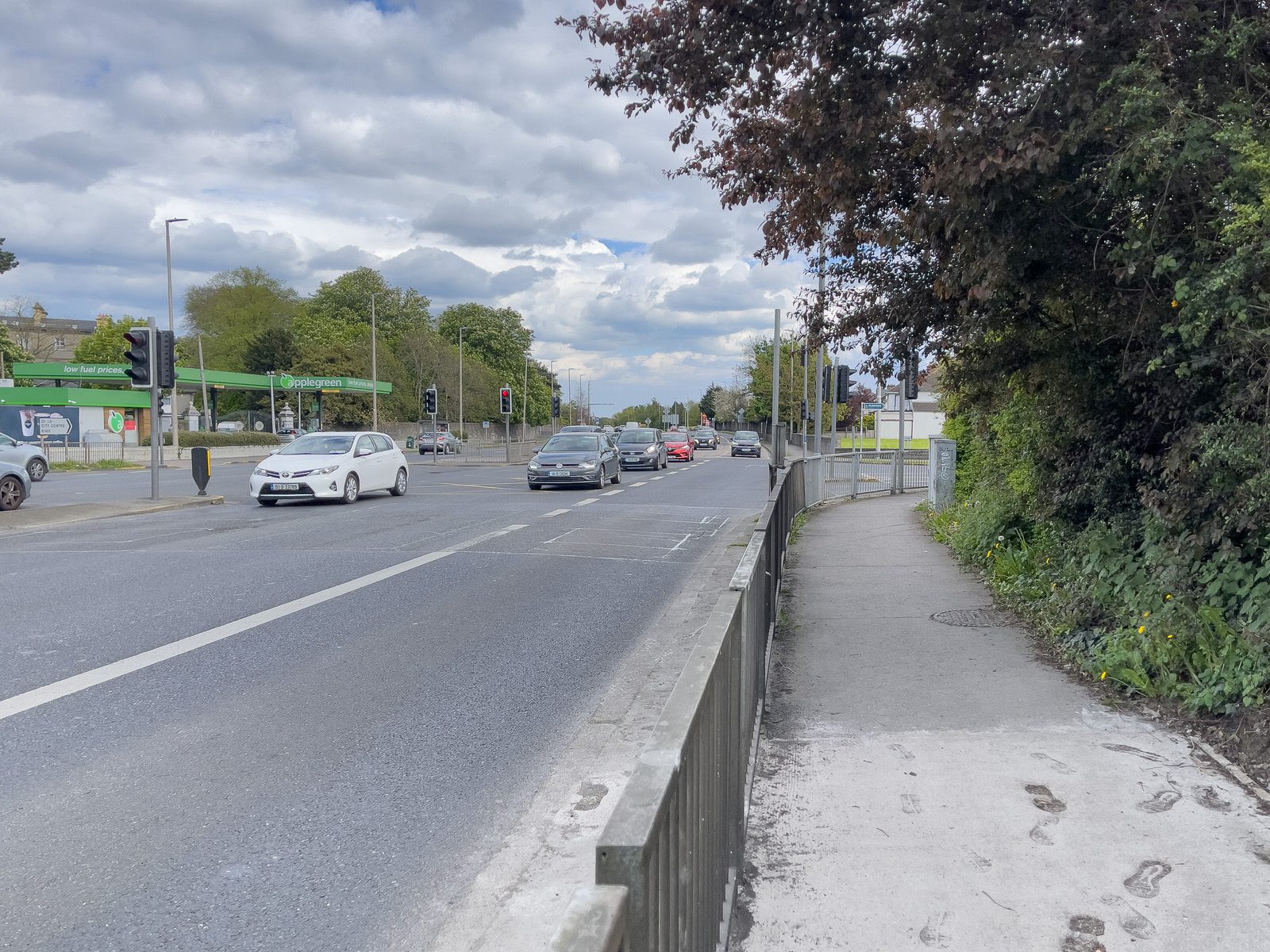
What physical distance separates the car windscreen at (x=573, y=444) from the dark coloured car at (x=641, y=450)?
10315 mm

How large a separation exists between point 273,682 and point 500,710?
1.57 m

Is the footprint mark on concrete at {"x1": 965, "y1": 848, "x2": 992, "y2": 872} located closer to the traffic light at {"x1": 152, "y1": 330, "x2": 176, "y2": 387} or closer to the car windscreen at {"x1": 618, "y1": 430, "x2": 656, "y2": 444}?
the traffic light at {"x1": 152, "y1": 330, "x2": 176, "y2": 387}

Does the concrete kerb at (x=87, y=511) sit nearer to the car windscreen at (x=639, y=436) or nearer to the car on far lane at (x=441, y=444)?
the car windscreen at (x=639, y=436)

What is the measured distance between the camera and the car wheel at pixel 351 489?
68.2 ft

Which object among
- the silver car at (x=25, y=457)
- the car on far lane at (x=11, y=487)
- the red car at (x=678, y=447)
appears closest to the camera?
the car on far lane at (x=11, y=487)

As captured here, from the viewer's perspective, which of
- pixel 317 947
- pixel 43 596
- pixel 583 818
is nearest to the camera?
pixel 317 947

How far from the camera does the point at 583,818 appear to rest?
4.59 m

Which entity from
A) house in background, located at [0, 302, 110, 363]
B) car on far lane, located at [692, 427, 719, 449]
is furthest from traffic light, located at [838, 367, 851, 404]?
house in background, located at [0, 302, 110, 363]

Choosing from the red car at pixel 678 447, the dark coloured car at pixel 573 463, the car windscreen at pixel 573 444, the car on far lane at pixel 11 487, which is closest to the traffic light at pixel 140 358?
the car on far lane at pixel 11 487

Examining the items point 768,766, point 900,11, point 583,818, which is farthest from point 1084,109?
point 583,818

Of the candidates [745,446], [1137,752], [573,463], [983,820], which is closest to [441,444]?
[745,446]

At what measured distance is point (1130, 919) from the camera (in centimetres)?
354

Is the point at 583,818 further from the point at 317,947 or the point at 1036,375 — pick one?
the point at 1036,375

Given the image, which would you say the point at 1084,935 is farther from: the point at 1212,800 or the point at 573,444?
the point at 573,444
